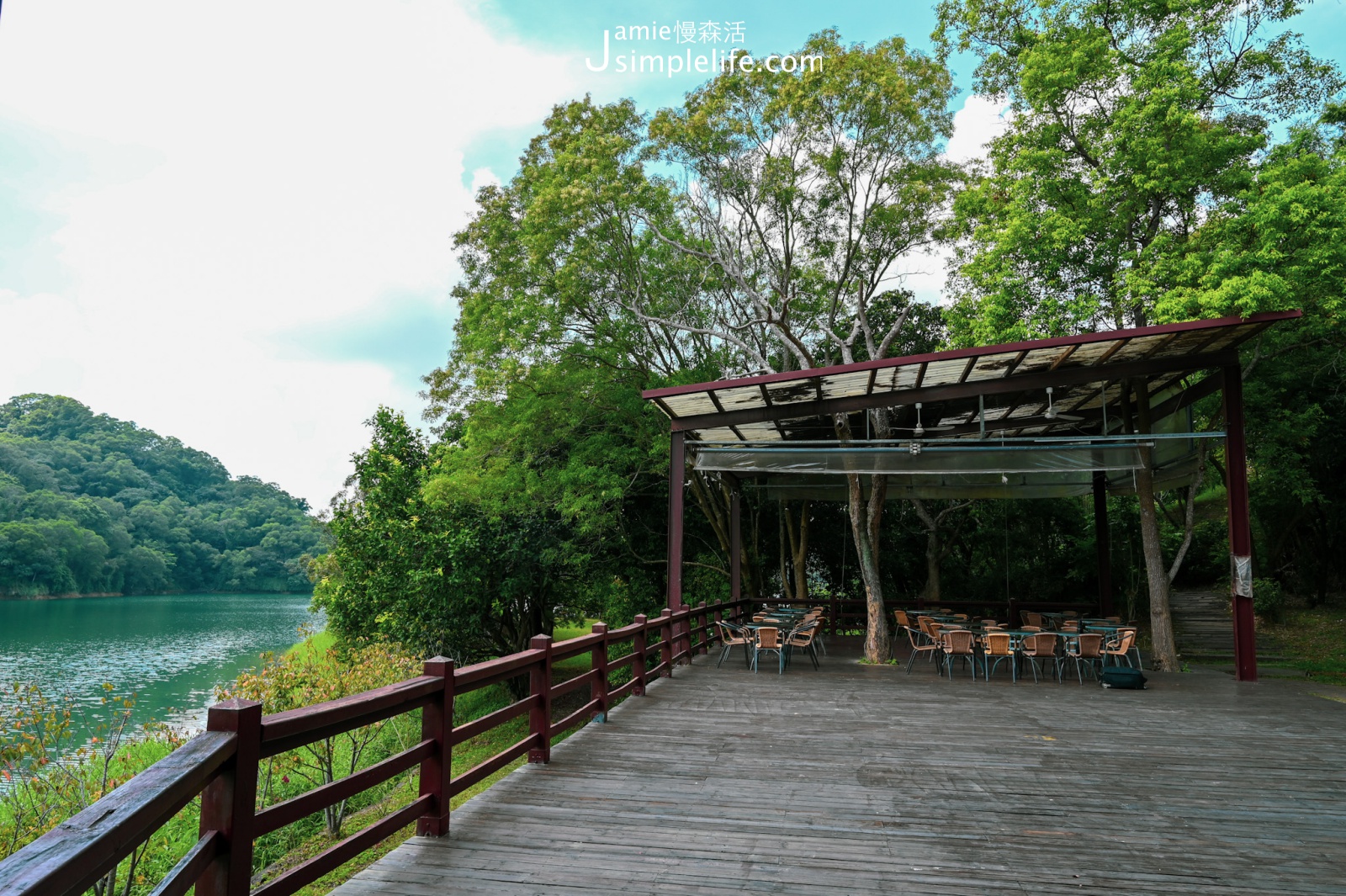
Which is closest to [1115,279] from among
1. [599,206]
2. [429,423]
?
[599,206]

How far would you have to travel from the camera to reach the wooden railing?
61.3 inches

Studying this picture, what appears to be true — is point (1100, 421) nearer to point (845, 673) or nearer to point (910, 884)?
point (845, 673)

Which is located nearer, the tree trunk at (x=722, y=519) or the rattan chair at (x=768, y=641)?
the rattan chair at (x=768, y=641)

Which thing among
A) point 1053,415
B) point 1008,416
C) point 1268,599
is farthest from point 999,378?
point 1268,599

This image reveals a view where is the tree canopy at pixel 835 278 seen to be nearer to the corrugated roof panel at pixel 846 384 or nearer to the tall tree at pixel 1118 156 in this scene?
the tall tree at pixel 1118 156

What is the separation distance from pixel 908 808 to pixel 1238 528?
24.3 ft

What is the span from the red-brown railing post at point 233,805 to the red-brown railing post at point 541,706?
266 centimetres

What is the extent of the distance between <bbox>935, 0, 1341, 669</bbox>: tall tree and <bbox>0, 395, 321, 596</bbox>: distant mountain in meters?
47.7

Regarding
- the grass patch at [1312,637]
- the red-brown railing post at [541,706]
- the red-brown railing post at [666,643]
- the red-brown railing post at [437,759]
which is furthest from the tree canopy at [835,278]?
the red-brown railing post at [437,759]

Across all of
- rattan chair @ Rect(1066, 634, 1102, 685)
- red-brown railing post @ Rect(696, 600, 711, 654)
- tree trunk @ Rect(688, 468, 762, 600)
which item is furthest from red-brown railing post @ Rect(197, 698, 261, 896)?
tree trunk @ Rect(688, 468, 762, 600)

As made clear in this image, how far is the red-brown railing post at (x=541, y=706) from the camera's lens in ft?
16.4

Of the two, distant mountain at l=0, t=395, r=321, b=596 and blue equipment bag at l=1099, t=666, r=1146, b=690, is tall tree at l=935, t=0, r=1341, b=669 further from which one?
distant mountain at l=0, t=395, r=321, b=596

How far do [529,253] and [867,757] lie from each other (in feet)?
38.9

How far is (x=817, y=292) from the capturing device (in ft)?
53.9
